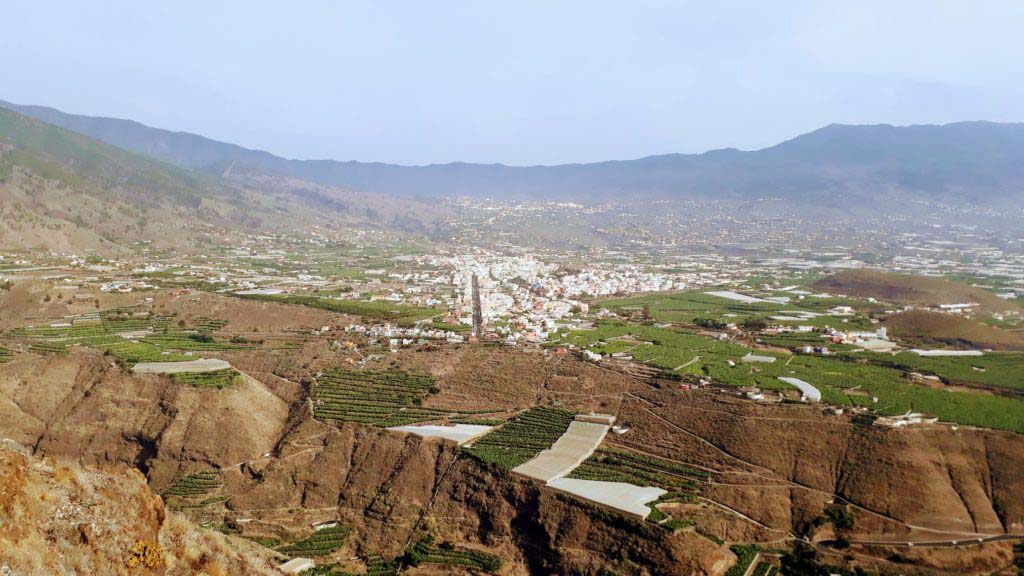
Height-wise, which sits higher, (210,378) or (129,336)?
(129,336)

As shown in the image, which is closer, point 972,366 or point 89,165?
point 972,366

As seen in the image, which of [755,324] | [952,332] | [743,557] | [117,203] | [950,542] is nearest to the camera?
[743,557]

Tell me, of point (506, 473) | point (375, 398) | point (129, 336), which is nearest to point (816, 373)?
point (506, 473)

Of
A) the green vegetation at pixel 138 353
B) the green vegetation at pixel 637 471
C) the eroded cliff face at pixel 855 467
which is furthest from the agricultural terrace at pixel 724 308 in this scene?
the green vegetation at pixel 138 353

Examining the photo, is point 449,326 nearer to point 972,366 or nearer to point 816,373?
point 816,373

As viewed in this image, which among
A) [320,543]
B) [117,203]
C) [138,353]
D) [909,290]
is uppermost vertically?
[117,203]

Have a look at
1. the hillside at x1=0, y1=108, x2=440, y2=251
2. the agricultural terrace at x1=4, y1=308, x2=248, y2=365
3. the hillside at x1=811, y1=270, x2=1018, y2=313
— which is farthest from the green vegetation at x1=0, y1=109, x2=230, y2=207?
the hillside at x1=811, y1=270, x2=1018, y2=313

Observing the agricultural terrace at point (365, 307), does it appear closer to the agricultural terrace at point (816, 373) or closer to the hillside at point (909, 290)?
the agricultural terrace at point (816, 373)
